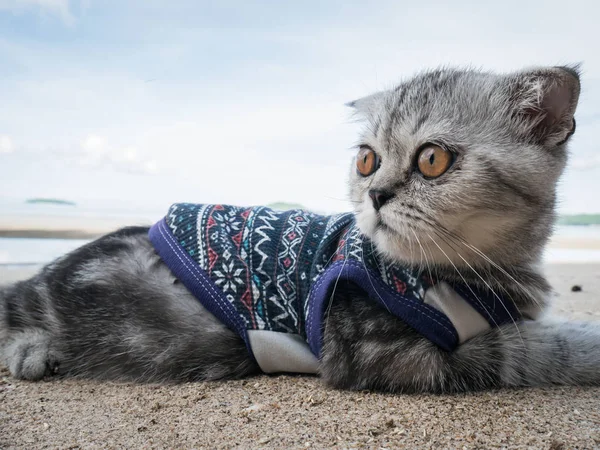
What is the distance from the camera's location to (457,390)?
1.21m

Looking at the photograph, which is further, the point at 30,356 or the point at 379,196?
the point at 30,356

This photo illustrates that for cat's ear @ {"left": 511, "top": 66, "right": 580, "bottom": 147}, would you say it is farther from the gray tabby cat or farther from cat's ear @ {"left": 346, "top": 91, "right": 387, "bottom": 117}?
cat's ear @ {"left": 346, "top": 91, "right": 387, "bottom": 117}

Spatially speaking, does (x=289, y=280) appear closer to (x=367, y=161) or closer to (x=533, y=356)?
(x=367, y=161)

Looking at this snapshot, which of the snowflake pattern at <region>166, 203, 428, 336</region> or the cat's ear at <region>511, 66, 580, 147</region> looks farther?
the snowflake pattern at <region>166, 203, 428, 336</region>

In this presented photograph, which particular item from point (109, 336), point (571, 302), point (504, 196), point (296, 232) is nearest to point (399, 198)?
point (504, 196)

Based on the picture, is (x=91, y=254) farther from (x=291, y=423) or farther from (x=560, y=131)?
(x=560, y=131)

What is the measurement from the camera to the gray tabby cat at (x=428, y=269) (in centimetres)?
113

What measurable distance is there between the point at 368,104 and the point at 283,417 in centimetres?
90

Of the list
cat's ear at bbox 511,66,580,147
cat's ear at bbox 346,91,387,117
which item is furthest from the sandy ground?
cat's ear at bbox 346,91,387,117

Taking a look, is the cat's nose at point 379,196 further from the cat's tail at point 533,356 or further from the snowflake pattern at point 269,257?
the cat's tail at point 533,356

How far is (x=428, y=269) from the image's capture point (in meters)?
1.21

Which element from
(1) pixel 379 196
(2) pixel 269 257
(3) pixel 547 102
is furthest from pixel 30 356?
(3) pixel 547 102

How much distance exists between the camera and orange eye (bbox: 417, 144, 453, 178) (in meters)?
1.12

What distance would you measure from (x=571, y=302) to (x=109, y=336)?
80.1 inches
